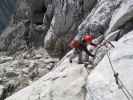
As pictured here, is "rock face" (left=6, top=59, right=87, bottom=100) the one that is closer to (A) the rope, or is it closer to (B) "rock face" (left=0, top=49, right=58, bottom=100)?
(A) the rope

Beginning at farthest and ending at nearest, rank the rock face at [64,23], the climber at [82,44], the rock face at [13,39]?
the rock face at [13,39] < the rock face at [64,23] < the climber at [82,44]

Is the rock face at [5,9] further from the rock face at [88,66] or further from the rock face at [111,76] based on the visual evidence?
the rock face at [111,76]

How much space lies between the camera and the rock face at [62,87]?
1339cm

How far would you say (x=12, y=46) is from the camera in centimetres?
3838

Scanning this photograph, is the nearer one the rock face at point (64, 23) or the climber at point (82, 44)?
the climber at point (82, 44)

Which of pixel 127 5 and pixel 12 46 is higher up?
pixel 12 46

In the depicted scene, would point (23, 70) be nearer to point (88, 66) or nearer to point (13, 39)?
point (13, 39)

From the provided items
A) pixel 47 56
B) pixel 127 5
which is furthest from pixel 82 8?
pixel 127 5

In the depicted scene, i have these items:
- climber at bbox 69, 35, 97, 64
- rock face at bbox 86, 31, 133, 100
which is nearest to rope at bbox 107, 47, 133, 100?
rock face at bbox 86, 31, 133, 100

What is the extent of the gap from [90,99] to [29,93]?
471cm

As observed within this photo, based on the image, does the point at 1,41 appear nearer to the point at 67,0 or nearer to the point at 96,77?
the point at 67,0

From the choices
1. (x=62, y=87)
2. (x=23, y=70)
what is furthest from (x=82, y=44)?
(x=23, y=70)

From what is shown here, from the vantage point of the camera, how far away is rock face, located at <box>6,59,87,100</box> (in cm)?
1339

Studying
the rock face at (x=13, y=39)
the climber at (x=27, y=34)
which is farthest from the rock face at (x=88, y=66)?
the rock face at (x=13, y=39)
